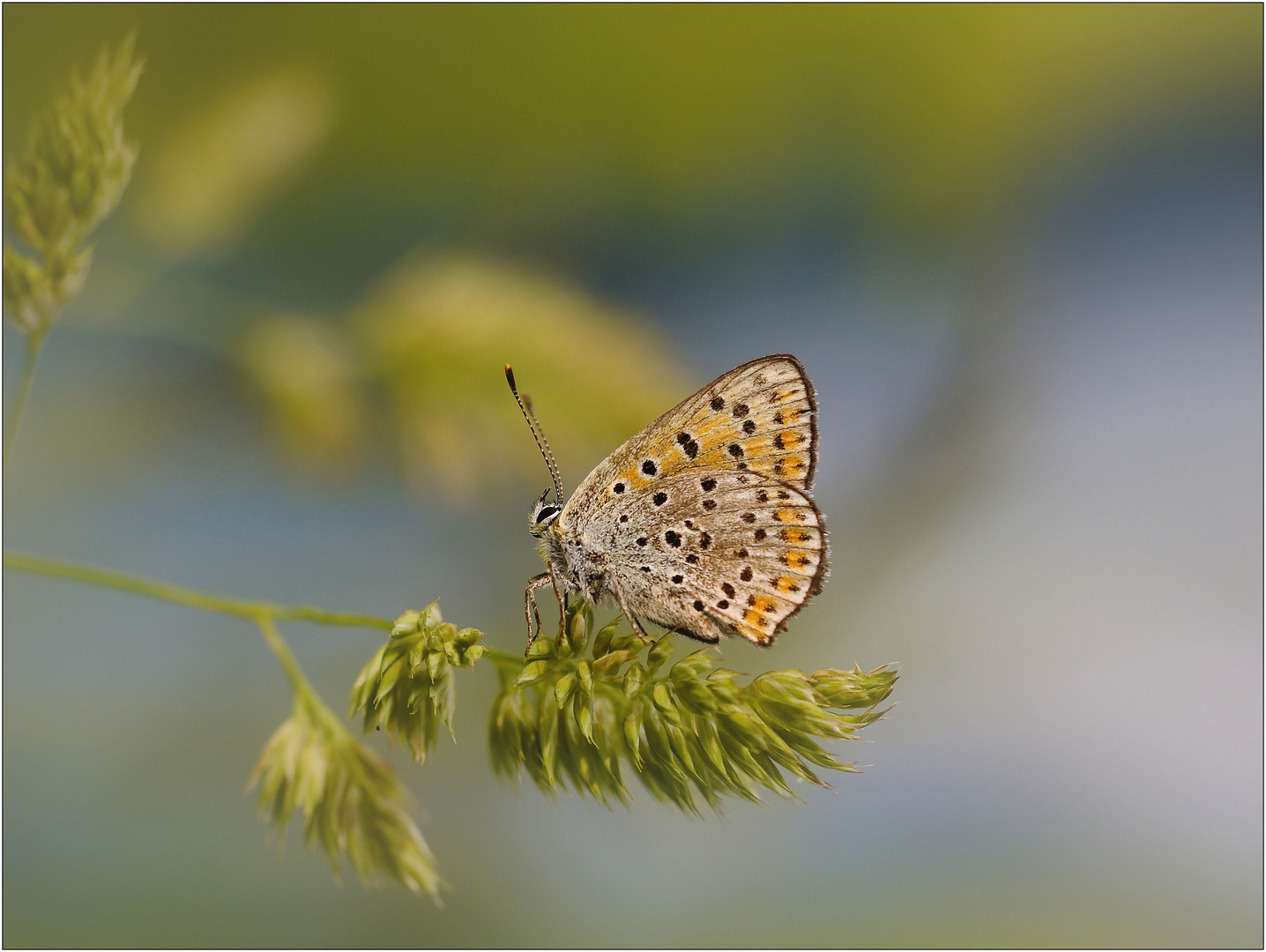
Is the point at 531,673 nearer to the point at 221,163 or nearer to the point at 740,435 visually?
the point at 740,435

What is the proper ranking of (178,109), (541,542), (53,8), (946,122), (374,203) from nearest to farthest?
(541,542), (53,8), (178,109), (374,203), (946,122)

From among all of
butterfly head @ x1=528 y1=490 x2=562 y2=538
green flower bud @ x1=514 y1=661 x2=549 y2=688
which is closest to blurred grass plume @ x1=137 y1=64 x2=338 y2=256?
butterfly head @ x1=528 y1=490 x2=562 y2=538

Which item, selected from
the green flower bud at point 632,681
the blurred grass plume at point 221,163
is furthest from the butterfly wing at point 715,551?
the blurred grass plume at point 221,163

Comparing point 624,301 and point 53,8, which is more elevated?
point 53,8

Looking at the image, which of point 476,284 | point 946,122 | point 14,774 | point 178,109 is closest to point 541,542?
point 476,284

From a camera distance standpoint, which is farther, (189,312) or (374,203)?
(374,203)

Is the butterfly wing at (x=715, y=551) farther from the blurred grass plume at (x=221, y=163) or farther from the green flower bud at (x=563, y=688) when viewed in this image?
the blurred grass plume at (x=221, y=163)

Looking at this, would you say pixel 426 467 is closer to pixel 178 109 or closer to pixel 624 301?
pixel 178 109
